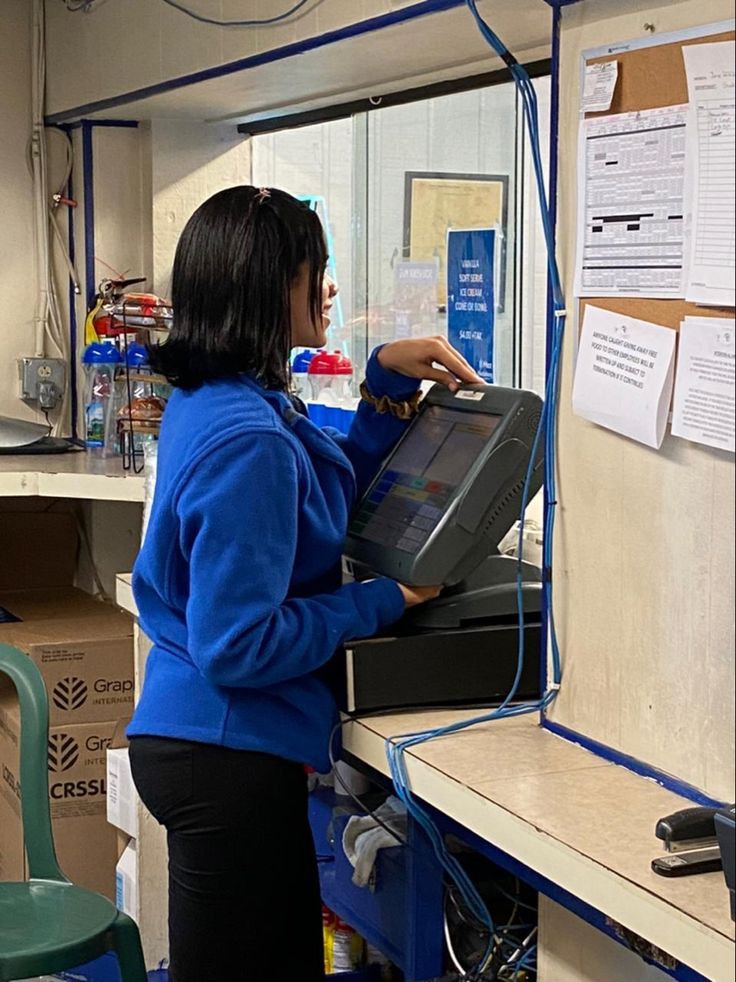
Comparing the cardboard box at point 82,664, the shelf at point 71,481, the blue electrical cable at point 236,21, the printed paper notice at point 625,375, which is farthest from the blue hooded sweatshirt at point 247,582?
the cardboard box at point 82,664

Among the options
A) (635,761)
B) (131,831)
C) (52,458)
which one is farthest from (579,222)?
(52,458)

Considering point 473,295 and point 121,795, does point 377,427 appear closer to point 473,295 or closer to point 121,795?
point 473,295

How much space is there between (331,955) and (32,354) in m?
1.96

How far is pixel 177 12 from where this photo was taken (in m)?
2.93

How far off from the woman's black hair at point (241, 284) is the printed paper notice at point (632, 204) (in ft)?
1.39

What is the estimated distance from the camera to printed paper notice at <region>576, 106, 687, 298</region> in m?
1.58

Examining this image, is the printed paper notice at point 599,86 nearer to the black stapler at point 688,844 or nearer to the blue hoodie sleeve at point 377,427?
the blue hoodie sleeve at point 377,427

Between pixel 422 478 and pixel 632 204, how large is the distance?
57 centimetres

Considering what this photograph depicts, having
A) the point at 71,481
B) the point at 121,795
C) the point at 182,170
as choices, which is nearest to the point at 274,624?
the point at 121,795

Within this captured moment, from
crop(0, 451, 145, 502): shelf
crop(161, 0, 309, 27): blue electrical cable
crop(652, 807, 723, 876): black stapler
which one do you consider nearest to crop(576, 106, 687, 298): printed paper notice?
crop(652, 807, 723, 876): black stapler

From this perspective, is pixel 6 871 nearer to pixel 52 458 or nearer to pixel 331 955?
pixel 52 458

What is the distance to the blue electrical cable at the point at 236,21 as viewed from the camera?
2446 mm

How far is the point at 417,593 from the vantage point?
1979 millimetres

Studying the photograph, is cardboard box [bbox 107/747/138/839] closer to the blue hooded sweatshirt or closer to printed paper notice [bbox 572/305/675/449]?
the blue hooded sweatshirt
